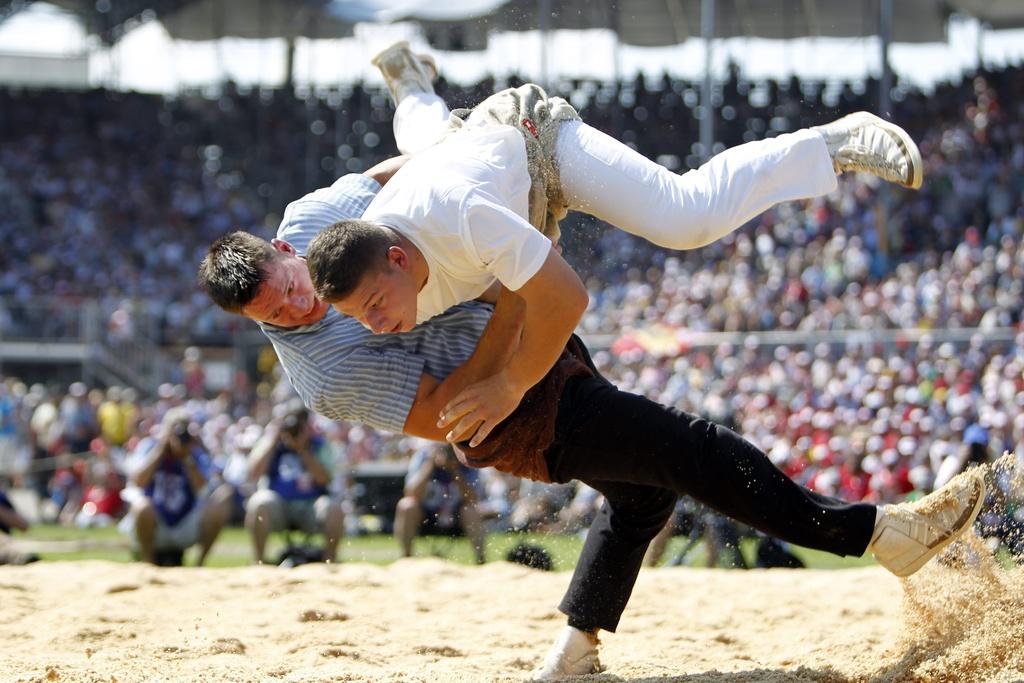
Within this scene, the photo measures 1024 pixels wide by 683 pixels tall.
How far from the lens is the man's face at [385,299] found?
10.8ft

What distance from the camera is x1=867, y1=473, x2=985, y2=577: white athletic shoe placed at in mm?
3762

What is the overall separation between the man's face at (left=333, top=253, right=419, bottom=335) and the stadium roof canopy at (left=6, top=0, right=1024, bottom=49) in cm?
1342

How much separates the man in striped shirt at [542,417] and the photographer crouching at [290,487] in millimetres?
4658

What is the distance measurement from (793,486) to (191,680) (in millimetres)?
1961

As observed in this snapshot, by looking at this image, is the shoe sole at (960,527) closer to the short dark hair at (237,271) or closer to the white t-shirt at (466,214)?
the white t-shirt at (466,214)

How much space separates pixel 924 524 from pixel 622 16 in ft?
61.7

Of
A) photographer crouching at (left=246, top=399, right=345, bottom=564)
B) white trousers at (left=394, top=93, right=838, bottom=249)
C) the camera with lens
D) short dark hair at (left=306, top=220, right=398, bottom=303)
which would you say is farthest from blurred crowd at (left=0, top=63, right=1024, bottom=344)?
the camera with lens

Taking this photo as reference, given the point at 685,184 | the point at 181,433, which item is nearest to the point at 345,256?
the point at 685,184

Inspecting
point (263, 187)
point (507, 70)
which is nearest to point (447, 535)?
point (507, 70)

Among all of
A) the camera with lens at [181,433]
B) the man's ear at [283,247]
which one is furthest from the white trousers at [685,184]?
the camera with lens at [181,433]

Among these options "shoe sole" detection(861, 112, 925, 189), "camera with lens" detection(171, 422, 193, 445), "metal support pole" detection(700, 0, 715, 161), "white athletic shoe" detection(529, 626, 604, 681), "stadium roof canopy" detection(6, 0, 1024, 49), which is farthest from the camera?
"stadium roof canopy" detection(6, 0, 1024, 49)

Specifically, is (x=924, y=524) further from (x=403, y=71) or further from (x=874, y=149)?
(x=403, y=71)

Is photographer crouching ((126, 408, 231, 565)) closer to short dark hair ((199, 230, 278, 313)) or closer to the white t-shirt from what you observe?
short dark hair ((199, 230, 278, 313))

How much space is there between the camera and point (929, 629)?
163 inches
